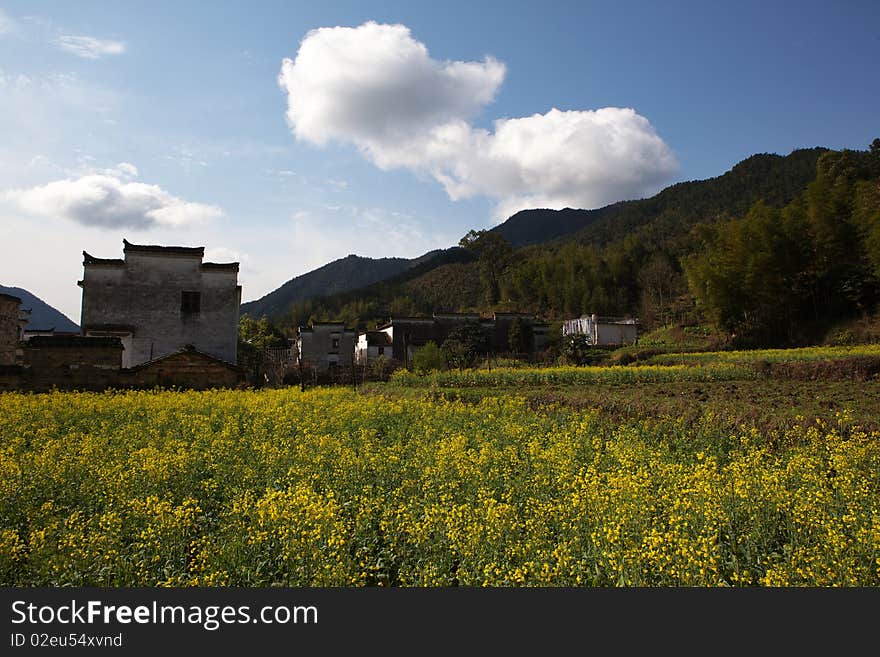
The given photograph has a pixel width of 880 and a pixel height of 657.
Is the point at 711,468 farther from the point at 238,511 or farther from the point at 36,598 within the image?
the point at 36,598

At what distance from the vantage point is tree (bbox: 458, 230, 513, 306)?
7325 centimetres

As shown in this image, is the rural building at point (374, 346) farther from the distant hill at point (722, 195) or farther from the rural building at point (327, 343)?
the distant hill at point (722, 195)

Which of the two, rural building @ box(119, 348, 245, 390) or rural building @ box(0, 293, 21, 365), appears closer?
rural building @ box(119, 348, 245, 390)

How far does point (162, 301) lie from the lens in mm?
24234

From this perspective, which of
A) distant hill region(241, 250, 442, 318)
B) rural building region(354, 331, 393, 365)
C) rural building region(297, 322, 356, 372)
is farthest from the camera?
distant hill region(241, 250, 442, 318)

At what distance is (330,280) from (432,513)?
140659 mm

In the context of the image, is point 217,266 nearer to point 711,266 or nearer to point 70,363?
point 70,363

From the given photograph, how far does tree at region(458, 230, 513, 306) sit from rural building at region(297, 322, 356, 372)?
1156 inches

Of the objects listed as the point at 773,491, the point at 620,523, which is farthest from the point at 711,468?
the point at 620,523

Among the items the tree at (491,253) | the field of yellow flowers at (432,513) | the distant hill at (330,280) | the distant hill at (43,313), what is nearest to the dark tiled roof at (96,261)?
the field of yellow flowers at (432,513)

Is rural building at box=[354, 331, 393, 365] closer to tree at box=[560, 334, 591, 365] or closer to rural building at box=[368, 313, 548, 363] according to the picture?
rural building at box=[368, 313, 548, 363]

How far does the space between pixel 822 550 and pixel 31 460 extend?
730 cm

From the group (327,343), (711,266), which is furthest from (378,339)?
(711,266)

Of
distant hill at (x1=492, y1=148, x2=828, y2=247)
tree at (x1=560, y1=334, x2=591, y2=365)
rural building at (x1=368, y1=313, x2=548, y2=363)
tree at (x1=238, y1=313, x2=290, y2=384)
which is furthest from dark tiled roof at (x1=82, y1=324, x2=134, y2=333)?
distant hill at (x1=492, y1=148, x2=828, y2=247)
